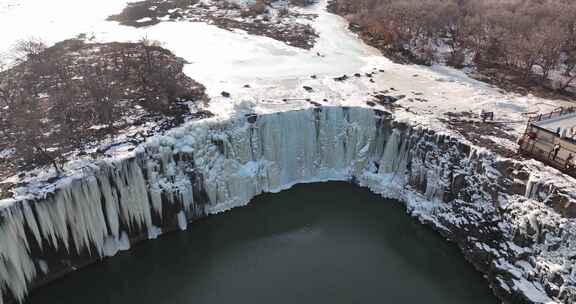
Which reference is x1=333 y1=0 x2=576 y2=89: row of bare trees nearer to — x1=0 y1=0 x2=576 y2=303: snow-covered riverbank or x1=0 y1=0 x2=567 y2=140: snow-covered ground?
x1=0 y1=0 x2=567 y2=140: snow-covered ground

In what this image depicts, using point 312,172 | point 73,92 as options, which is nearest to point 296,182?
point 312,172

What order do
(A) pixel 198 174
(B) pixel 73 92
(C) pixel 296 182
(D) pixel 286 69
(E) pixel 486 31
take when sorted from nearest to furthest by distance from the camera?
1. (A) pixel 198 174
2. (B) pixel 73 92
3. (C) pixel 296 182
4. (D) pixel 286 69
5. (E) pixel 486 31

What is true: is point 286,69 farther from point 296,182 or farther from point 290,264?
point 290,264

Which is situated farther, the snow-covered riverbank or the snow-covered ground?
the snow-covered ground

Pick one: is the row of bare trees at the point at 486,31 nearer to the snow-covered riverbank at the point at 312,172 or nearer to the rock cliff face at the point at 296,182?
the snow-covered riverbank at the point at 312,172

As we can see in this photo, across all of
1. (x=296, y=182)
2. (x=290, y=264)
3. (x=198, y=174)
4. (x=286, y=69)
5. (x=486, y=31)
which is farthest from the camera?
(x=486, y=31)

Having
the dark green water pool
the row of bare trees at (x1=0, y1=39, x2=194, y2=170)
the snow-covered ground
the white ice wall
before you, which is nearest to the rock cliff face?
the white ice wall

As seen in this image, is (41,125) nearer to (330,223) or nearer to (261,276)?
(261,276)

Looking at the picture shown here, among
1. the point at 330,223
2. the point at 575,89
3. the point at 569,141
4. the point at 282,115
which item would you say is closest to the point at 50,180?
the point at 282,115
